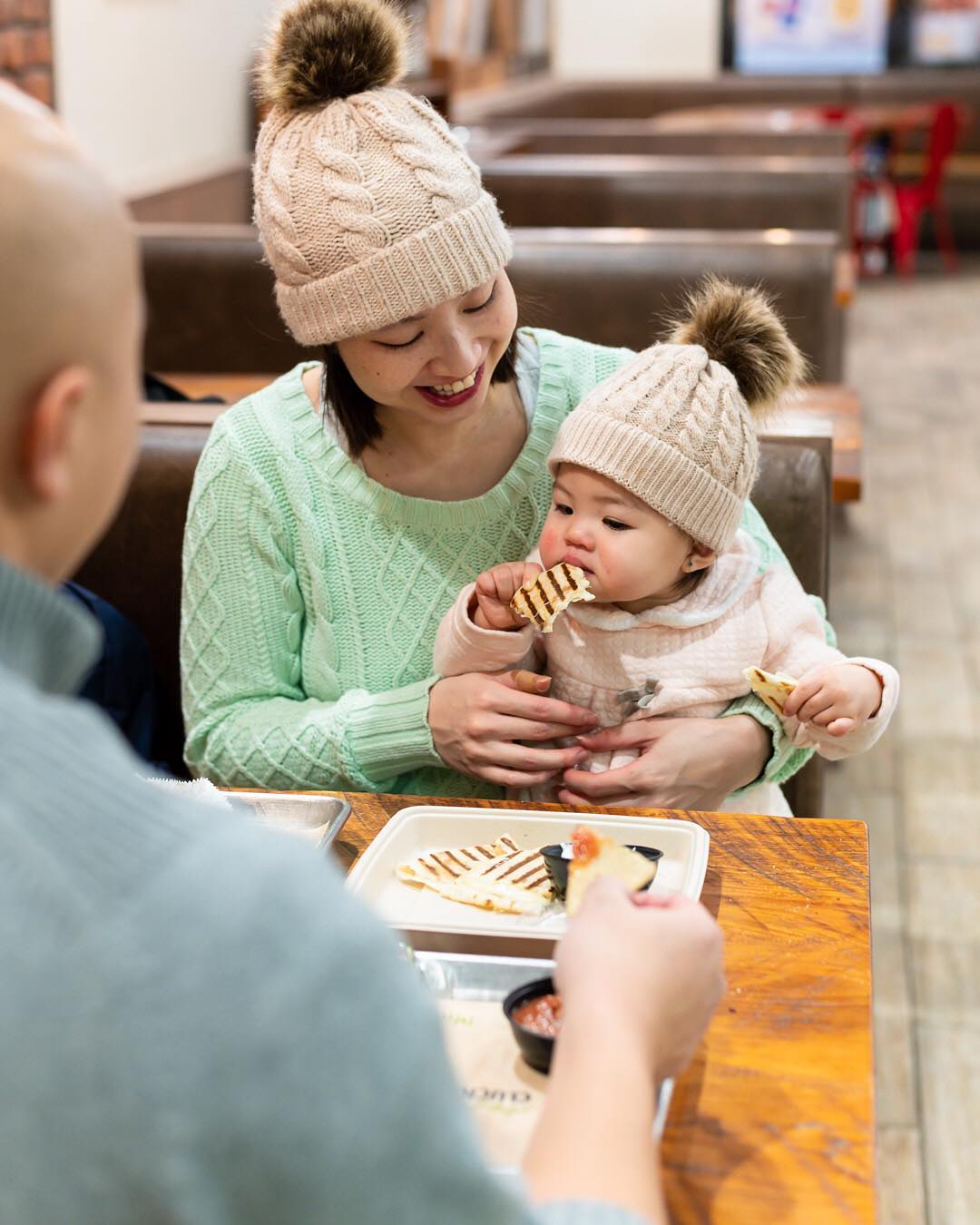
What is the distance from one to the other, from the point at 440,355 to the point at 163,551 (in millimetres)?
791

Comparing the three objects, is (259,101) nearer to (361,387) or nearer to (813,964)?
(361,387)

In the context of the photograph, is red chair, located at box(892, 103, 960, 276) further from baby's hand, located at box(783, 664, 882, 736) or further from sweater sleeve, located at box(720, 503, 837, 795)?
baby's hand, located at box(783, 664, 882, 736)

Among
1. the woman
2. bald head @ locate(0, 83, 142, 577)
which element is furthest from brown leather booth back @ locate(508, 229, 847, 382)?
bald head @ locate(0, 83, 142, 577)

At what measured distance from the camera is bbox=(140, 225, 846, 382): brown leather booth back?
341 cm

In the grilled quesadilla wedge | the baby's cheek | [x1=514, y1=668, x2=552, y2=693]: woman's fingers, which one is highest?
the baby's cheek

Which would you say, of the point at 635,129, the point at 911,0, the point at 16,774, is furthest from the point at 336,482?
the point at 911,0

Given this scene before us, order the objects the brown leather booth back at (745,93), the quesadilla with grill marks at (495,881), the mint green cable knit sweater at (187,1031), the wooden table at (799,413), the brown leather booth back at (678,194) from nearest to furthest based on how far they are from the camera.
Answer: the mint green cable knit sweater at (187,1031), the quesadilla with grill marks at (495,881), the wooden table at (799,413), the brown leather booth back at (678,194), the brown leather booth back at (745,93)

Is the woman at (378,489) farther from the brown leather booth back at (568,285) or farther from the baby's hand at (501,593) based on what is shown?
the brown leather booth back at (568,285)

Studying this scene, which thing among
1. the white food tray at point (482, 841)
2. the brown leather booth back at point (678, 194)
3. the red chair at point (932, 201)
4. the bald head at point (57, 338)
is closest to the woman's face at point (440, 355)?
the white food tray at point (482, 841)

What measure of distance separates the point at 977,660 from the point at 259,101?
3.08m

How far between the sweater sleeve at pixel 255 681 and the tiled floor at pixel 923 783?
1.09m

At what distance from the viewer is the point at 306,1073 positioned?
→ 629 millimetres

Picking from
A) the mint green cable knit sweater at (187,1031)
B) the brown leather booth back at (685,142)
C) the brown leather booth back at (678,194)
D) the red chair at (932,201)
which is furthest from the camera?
the red chair at (932,201)

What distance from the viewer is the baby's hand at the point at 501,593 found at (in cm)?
161
